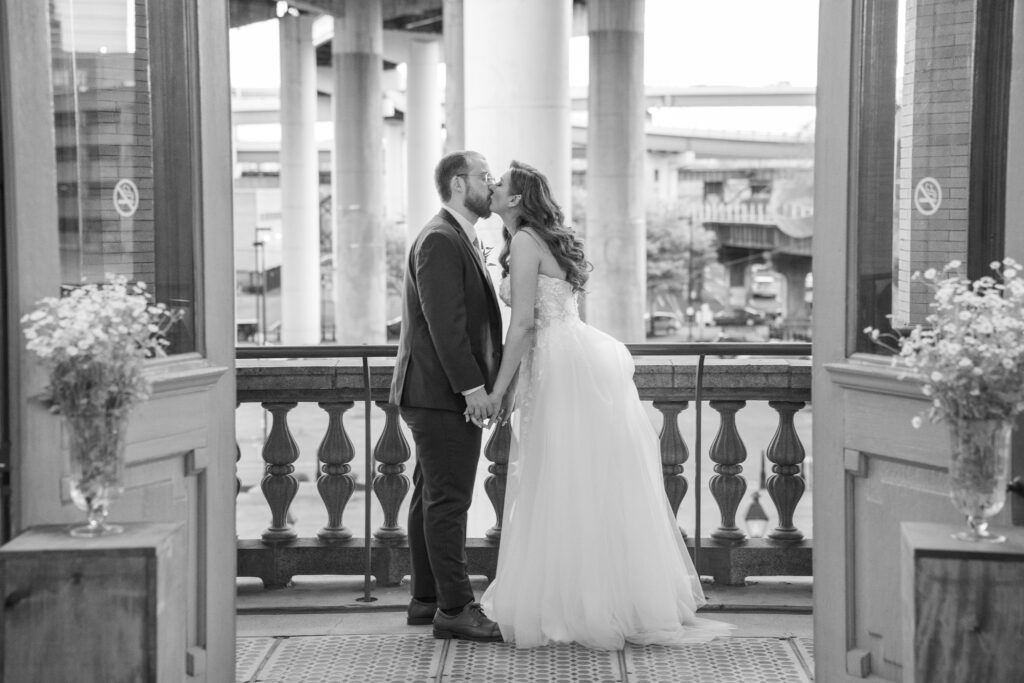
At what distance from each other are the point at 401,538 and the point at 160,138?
309 centimetres

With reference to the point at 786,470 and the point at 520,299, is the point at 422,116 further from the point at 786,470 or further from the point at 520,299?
the point at 520,299

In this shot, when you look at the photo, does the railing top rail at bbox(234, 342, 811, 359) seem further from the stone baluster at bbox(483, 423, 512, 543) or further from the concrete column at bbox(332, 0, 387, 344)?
the concrete column at bbox(332, 0, 387, 344)

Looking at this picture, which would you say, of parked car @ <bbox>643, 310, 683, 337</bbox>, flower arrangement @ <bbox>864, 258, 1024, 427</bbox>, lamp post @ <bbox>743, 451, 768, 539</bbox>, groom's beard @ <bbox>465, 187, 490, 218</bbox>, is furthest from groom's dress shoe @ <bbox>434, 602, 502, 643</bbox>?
parked car @ <bbox>643, 310, 683, 337</bbox>

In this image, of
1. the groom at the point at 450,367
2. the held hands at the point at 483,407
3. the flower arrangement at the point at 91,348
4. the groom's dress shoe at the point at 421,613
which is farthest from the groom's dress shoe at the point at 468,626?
the flower arrangement at the point at 91,348

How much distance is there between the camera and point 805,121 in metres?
88.4

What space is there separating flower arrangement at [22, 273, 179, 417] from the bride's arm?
2310 mm

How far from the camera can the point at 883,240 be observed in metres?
4.88

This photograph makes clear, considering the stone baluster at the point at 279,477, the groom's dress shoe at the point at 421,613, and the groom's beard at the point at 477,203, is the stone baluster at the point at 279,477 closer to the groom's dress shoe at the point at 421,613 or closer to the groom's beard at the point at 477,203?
the groom's dress shoe at the point at 421,613

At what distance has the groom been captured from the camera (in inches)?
232

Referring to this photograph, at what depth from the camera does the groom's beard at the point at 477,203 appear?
616 centimetres

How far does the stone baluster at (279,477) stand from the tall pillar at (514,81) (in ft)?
15.8

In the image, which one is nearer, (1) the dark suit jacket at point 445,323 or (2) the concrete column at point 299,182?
(1) the dark suit jacket at point 445,323

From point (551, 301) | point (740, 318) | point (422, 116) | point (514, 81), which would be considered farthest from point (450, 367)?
point (740, 318)

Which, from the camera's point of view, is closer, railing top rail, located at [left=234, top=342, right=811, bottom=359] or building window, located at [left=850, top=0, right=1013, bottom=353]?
building window, located at [left=850, top=0, right=1013, bottom=353]
